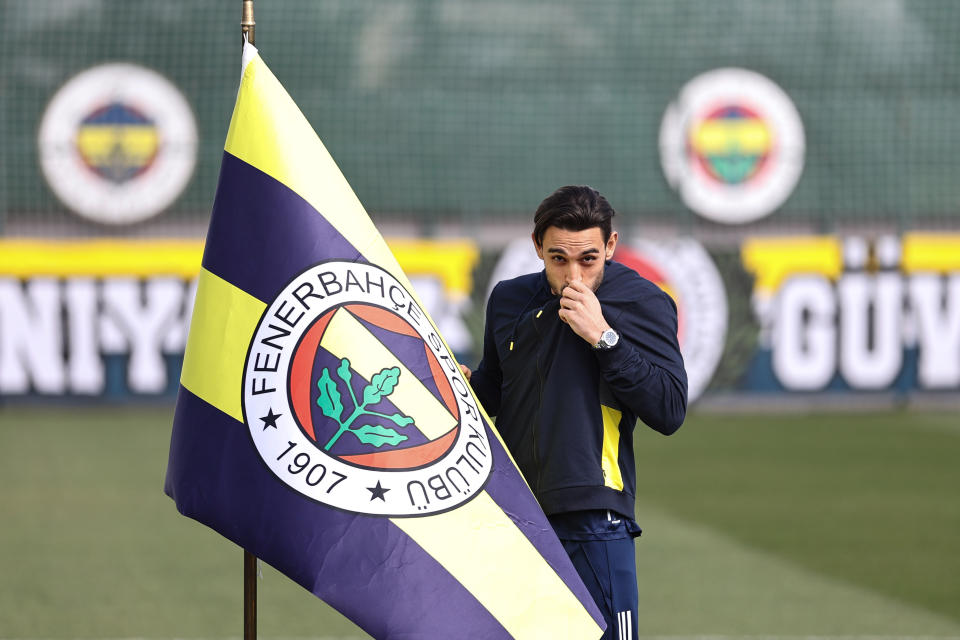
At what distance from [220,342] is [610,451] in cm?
75

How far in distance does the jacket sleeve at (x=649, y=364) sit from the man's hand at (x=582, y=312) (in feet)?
0.14

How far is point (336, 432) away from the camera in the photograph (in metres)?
2.27

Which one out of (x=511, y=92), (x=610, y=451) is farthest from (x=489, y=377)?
(x=511, y=92)

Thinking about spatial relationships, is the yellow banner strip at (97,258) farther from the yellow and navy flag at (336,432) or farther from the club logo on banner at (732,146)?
the yellow and navy flag at (336,432)

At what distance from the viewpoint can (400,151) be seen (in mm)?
13250

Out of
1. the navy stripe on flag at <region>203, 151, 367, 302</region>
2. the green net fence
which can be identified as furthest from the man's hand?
the green net fence

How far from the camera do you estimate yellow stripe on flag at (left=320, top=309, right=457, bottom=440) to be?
7.58 feet

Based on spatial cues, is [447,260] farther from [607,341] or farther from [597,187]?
[607,341]

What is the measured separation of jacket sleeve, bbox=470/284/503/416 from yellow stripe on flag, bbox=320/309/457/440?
40 centimetres

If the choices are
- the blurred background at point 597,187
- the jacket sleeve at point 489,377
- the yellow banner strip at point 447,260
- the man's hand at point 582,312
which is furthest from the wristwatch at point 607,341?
the yellow banner strip at point 447,260

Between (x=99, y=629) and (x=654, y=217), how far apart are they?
340 inches

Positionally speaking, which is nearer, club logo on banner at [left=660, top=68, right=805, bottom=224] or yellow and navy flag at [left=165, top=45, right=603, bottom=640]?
yellow and navy flag at [left=165, top=45, right=603, bottom=640]

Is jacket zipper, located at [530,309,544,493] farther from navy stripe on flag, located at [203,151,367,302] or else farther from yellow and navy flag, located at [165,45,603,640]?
navy stripe on flag, located at [203,151,367,302]

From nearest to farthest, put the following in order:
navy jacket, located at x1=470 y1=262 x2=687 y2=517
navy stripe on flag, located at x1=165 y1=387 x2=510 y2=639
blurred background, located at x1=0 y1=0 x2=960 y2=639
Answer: navy stripe on flag, located at x1=165 y1=387 x2=510 y2=639
navy jacket, located at x1=470 y1=262 x2=687 y2=517
blurred background, located at x1=0 y1=0 x2=960 y2=639
